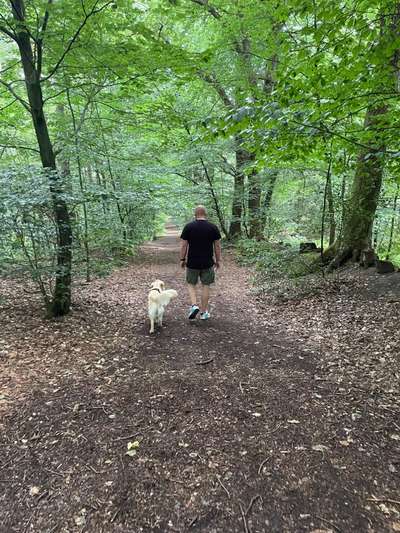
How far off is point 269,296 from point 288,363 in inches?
134

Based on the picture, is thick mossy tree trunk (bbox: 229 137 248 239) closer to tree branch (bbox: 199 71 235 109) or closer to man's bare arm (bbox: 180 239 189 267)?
tree branch (bbox: 199 71 235 109)

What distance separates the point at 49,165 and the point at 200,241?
9.49 ft

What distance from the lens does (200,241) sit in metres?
5.41

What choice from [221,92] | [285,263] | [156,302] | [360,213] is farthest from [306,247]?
[221,92]

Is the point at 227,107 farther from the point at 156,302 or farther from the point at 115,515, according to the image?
the point at 115,515

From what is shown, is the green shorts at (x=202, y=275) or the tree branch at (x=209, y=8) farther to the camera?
the tree branch at (x=209, y=8)

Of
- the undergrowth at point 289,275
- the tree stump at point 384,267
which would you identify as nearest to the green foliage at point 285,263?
the undergrowth at point 289,275

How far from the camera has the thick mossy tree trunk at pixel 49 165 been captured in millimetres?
4648

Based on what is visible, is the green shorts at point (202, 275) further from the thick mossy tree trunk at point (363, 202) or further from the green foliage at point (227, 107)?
the thick mossy tree trunk at point (363, 202)

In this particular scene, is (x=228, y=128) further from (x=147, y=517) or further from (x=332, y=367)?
(x=147, y=517)

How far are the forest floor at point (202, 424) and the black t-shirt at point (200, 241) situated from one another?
1.13m

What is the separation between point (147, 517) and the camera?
6.55 feet

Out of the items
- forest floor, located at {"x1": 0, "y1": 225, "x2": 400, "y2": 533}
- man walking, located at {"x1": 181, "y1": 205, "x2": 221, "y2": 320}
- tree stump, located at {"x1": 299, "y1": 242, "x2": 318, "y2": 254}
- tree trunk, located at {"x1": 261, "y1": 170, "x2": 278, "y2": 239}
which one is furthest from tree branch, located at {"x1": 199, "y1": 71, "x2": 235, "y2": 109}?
forest floor, located at {"x1": 0, "y1": 225, "x2": 400, "y2": 533}

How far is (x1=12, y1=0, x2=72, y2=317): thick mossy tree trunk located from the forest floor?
1.69 ft
